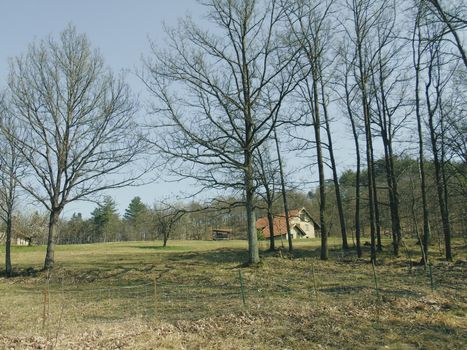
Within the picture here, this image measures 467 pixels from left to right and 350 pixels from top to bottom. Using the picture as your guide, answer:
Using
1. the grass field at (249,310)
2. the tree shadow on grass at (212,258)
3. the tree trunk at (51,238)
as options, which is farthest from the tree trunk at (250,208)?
the tree trunk at (51,238)

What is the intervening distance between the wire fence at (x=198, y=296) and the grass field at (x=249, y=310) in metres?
0.04

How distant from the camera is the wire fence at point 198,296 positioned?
11.4 meters

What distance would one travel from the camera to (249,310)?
1076 cm

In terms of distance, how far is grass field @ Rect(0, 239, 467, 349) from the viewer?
27.6 ft

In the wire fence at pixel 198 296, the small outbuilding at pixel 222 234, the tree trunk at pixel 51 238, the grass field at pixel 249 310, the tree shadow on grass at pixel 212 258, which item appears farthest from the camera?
the small outbuilding at pixel 222 234

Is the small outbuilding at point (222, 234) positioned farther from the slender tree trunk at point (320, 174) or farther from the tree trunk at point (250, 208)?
the tree trunk at point (250, 208)

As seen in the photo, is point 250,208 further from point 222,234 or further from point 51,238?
point 222,234

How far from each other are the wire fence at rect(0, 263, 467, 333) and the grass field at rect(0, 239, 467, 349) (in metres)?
0.04

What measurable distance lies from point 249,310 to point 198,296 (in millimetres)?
3646

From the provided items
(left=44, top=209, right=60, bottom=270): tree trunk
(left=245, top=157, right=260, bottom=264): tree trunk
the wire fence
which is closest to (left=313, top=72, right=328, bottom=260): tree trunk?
the wire fence

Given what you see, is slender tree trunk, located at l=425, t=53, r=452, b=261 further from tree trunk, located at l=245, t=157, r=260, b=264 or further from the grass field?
tree trunk, located at l=245, t=157, r=260, b=264

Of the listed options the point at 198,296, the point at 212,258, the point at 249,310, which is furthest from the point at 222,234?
the point at 249,310

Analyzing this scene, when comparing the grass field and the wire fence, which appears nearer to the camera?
the grass field

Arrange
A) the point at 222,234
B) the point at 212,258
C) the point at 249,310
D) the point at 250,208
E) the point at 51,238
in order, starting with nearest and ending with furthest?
the point at 249,310
the point at 250,208
the point at 51,238
the point at 212,258
the point at 222,234
